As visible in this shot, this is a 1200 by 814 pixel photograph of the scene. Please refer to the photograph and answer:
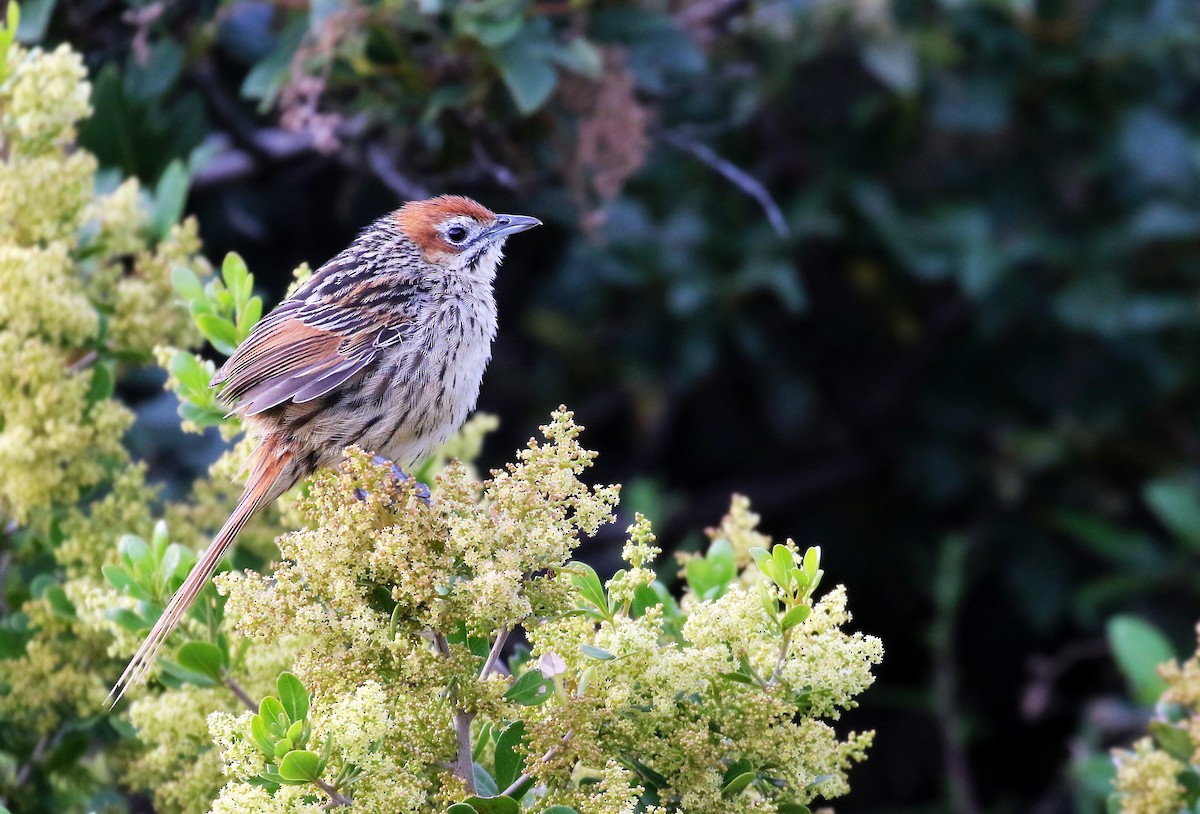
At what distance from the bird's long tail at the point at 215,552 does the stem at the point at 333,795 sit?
66 centimetres

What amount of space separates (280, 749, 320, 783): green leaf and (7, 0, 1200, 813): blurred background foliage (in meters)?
2.81

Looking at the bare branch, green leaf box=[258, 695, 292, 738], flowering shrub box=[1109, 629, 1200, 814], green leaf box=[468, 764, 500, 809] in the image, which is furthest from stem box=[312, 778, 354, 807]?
the bare branch

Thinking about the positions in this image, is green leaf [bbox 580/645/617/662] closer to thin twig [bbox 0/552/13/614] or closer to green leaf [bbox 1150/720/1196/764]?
green leaf [bbox 1150/720/1196/764]

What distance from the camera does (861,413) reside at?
6590 mm

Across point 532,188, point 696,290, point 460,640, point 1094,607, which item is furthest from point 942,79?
point 460,640

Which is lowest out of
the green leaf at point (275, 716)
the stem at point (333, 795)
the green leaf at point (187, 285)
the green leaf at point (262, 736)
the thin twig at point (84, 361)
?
the stem at point (333, 795)

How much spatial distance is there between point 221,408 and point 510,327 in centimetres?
337

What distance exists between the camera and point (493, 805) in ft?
7.36

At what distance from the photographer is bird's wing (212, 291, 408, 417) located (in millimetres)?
3451

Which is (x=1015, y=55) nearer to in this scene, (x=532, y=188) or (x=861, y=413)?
(x=861, y=413)

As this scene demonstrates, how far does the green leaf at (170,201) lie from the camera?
380 centimetres

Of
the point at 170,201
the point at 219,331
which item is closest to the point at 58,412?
the point at 219,331

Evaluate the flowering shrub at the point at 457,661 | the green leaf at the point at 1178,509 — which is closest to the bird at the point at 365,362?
the flowering shrub at the point at 457,661

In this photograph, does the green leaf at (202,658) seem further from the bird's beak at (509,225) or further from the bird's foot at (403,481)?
the bird's beak at (509,225)
